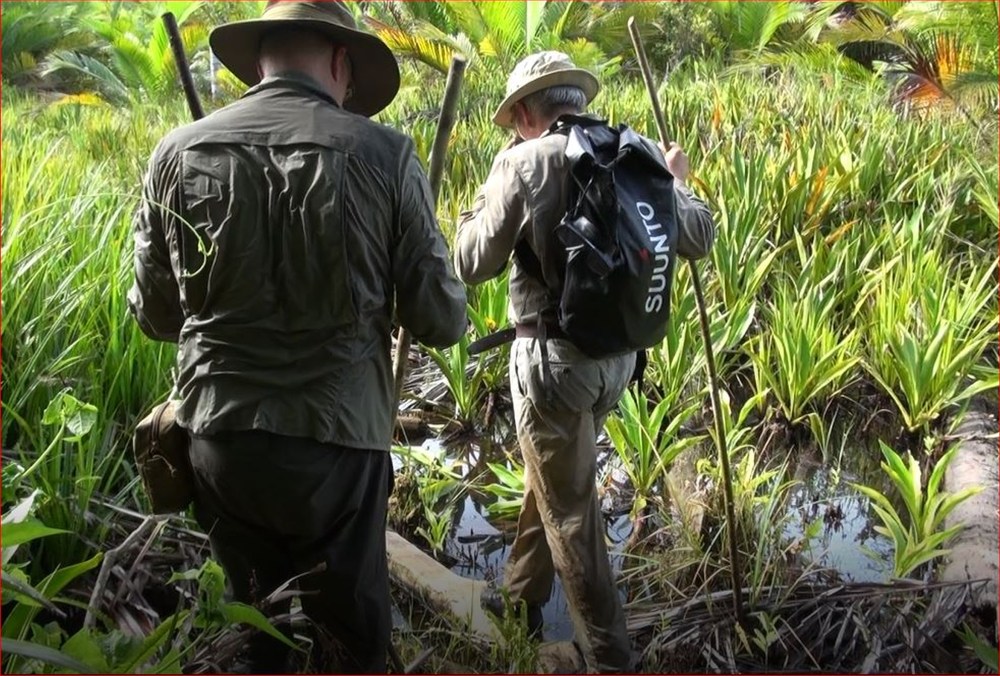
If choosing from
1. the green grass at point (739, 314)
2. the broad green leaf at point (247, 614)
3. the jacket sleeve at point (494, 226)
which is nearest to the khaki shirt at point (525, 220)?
the jacket sleeve at point (494, 226)

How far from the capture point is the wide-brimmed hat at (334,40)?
1.71 metres

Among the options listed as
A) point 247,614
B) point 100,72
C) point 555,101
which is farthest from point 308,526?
point 100,72

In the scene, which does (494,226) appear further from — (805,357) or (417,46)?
(417,46)

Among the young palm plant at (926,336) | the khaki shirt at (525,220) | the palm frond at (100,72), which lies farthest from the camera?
the palm frond at (100,72)

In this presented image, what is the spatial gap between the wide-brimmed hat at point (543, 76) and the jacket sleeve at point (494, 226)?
18cm

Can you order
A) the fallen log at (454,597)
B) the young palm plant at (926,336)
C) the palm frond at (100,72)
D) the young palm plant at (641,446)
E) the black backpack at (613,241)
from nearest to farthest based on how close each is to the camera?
→ the black backpack at (613,241), the fallen log at (454,597), the young palm plant at (641,446), the young palm plant at (926,336), the palm frond at (100,72)

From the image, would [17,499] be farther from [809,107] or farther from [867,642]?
[809,107]

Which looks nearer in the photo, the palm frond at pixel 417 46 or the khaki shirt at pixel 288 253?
the khaki shirt at pixel 288 253

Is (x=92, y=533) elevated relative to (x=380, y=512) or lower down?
lower down

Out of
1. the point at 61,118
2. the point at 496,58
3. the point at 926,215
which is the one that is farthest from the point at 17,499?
the point at 61,118

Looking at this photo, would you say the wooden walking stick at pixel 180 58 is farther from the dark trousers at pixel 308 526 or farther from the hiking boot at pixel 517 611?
the hiking boot at pixel 517 611

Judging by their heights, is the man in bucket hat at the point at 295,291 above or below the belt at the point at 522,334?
above

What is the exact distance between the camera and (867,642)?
7.56 ft

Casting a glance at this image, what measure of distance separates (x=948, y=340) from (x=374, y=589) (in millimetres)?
2478
